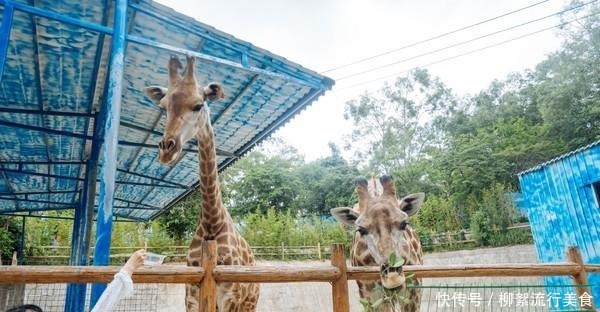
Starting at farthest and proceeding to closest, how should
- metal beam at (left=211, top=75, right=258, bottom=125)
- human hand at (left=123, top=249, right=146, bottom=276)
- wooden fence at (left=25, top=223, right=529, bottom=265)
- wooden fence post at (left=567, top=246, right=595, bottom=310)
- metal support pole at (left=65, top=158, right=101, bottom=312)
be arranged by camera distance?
wooden fence at (left=25, top=223, right=529, bottom=265) → metal support pole at (left=65, top=158, right=101, bottom=312) → metal beam at (left=211, top=75, right=258, bottom=125) → wooden fence post at (left=567, top=246, right=595, bottom=310) → human hand at (left=123, top=249, right=146, bottom=276)

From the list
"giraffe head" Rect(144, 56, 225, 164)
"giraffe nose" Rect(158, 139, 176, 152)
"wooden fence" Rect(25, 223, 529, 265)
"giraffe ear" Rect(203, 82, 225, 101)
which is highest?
"giraffe ear" Rect(203, 82, 225, 101)

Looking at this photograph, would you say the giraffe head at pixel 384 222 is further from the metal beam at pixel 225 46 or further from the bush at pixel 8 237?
the bush at pixel 8 237

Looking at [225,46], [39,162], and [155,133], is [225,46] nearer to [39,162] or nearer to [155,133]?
[155,133]

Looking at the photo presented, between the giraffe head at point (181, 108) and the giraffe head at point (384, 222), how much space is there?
145 centimetres

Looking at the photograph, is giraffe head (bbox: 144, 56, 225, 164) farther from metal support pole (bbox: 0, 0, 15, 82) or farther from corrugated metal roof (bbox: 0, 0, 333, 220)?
metal support pole (bbox: 0, 0, 15, 82)

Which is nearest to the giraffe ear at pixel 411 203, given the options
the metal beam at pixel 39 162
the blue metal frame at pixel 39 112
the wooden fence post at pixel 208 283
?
the wooden fence post at pixel 208 283

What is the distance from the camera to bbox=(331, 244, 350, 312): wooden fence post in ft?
9.25

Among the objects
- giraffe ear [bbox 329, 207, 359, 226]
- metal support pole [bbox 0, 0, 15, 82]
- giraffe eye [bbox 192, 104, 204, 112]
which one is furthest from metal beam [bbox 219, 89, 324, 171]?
metal support pole [bbox 0, 0, 15, 82]

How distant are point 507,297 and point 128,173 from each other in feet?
22.0

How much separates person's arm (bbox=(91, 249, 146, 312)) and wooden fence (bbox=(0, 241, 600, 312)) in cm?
51

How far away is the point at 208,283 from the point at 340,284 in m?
0.97

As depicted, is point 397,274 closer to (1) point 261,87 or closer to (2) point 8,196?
(1) point 261,87

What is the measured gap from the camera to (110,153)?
11.5 feet

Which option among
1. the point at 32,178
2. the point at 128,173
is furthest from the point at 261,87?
the point at 32,178
